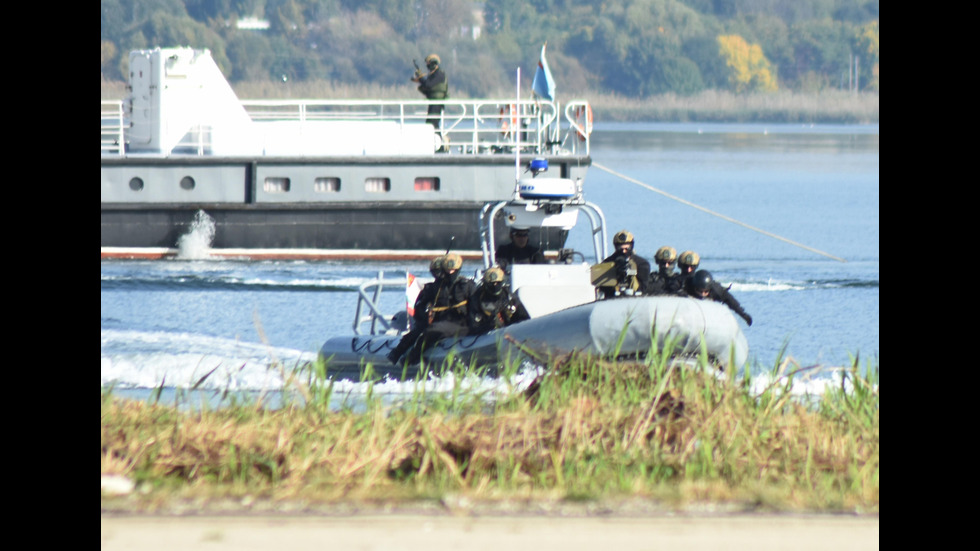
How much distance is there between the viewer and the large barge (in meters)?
20.1

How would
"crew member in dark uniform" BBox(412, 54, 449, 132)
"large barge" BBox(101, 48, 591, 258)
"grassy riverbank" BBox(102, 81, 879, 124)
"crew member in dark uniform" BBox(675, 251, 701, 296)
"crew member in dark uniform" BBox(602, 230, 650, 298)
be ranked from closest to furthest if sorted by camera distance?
"crew member in dark uniform" BBox(675, 251, 701, 296), "crew member in dark uniform" BBox(602, 230, 650, 298), "large barge" BBox(101, 48, 591, 258), "crew member in dark uniform" BBox(412, 54, 449, 132), "grassy riverbank" BBox(102, 81, 879, 124)

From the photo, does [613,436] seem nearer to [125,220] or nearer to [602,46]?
[125,220]

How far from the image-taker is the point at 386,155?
2009 centimetres

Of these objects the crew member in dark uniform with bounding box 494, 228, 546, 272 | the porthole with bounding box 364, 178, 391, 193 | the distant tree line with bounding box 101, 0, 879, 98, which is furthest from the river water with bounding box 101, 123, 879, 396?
the distant tree line with bounding box 101, 0, 879, 98

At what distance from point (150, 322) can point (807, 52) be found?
9833 centimetres

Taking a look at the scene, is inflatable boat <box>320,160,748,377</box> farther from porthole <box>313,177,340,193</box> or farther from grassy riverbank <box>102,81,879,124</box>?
grassy riverbank <box>102,81,879,124</box>

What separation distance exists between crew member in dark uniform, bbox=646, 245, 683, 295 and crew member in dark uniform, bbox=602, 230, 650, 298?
85 millimetres

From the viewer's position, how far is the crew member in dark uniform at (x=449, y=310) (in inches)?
428

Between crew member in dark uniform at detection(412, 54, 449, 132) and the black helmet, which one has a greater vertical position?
crew member in dark uniform at detection(412, 54, 449, 132)

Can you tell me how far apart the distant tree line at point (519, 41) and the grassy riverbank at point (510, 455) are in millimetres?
84010

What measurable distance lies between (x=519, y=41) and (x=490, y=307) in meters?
94.1

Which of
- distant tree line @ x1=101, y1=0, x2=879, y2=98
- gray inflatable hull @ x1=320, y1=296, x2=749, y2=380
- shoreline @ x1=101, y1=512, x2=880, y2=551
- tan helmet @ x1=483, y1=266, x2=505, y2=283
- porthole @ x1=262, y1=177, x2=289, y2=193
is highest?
distant tree line @ x1=101, y1=0, x2=879, y2=98

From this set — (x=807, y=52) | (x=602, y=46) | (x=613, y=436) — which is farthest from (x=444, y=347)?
(x=807, y=52)

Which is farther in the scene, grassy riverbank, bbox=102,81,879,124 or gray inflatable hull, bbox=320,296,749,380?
grassy riverbank, bbox=102,81,879,124
